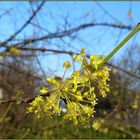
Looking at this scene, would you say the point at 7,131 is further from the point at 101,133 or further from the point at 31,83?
the point at 101,133

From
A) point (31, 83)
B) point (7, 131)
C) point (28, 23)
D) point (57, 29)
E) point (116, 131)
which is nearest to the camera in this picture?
point (28, 23)

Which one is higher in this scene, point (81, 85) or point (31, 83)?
point (31, 83)

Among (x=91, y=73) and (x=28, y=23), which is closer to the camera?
(x=91, y=73)

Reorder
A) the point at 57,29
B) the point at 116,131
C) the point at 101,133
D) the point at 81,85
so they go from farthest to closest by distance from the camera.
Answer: the point at 116,131
the point at 101,133
the point at 57,29
the point at 81,85

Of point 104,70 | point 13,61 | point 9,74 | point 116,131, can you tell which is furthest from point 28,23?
point 116,131

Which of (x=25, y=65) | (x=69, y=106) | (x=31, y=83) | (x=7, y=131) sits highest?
(x=25, y=65)

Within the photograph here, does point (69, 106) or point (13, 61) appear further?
point (13, 61)

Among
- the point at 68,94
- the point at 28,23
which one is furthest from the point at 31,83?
the point at 68,94

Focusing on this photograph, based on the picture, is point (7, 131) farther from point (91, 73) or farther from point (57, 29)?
point (91, 73)

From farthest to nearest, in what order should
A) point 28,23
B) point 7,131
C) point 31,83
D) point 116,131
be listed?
1. point 116,131
2. point 7,131
3. point 31,83
4. point 28,23
